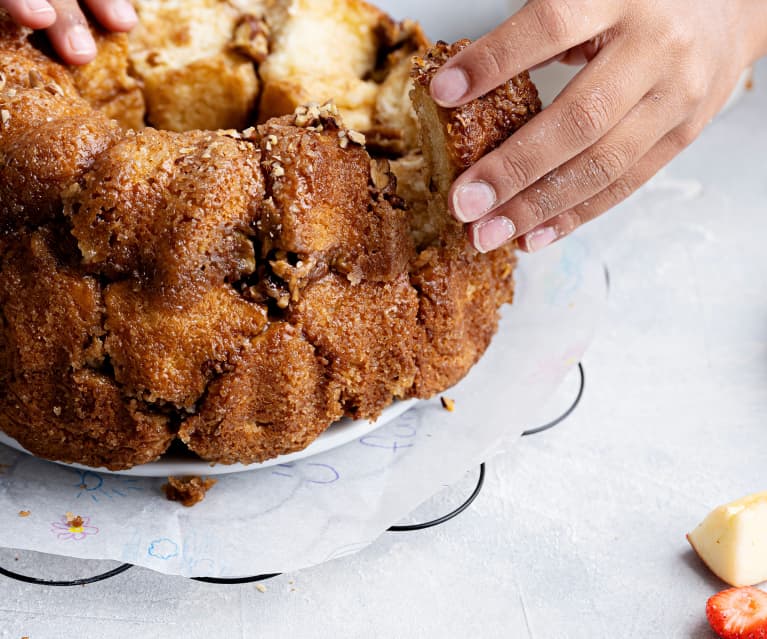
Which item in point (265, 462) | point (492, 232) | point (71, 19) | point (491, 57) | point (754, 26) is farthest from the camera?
point (754, 26)

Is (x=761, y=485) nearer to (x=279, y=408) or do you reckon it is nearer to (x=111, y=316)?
(x=279, y=408)

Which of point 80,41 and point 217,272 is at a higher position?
point 80,41

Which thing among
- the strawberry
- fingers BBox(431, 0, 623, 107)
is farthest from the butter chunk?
fingers BBox(431, 0, 623, 107)

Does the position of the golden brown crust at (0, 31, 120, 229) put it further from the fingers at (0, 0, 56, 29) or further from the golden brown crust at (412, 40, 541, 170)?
the golden brown crust at (412, 40, 541, 170)

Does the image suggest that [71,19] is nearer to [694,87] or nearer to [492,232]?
[492,232]

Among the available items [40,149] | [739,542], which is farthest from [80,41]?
[739,542]

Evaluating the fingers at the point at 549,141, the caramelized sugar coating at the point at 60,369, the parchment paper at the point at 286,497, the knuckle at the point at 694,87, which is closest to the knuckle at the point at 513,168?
the fingers at the point at 549,141

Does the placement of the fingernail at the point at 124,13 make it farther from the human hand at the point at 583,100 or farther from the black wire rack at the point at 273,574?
the black wire rack at the point at 273,574
